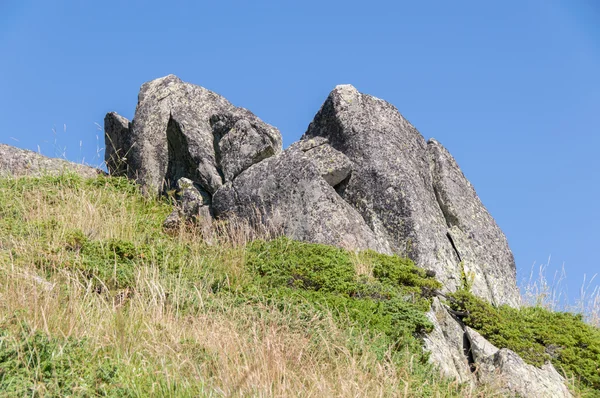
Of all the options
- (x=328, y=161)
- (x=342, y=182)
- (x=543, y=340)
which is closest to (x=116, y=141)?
(x=328, y=161)

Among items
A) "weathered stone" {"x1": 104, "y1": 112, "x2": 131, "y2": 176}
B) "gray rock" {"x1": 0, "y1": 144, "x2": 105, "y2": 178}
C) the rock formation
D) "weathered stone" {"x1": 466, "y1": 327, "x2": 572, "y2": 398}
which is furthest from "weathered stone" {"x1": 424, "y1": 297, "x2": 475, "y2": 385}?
"gray rock" {"x1": 0, "y1": 144, "x2": 105, "y2": 178}

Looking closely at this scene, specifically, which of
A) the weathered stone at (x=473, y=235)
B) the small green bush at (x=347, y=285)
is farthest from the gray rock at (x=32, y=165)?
the weathered stone at (x=473, y=235)

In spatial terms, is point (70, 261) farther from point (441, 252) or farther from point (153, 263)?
point (441, 252)

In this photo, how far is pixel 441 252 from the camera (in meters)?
15.1

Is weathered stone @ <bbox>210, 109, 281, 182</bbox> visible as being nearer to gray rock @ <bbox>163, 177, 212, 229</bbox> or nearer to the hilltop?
the hilltop

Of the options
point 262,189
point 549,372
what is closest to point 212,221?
point 262,189

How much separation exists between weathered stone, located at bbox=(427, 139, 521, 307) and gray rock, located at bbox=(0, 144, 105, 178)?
9570 mm

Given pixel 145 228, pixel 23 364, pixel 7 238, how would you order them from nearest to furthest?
pixel 23 364, pixel 7 238, pixel 145 228

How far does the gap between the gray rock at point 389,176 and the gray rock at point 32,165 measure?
6.94 meters

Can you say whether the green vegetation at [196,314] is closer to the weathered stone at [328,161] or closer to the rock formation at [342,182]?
the rock formation at [342,182]

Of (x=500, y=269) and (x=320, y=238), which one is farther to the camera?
(x=500, y=269)

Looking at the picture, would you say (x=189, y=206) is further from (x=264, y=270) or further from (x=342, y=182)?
(x=264, y=270)

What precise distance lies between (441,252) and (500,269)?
2.36m

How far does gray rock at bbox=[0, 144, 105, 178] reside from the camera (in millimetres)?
19781
